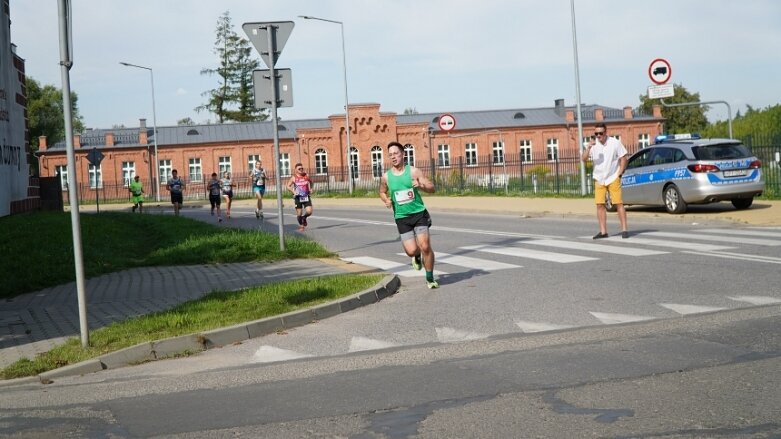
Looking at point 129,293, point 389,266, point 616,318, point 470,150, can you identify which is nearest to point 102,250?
point 129,293

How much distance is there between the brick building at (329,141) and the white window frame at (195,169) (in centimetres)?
8

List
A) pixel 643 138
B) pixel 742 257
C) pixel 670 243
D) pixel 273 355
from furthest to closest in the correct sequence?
1. pixel 643 138
2. pixel 670 243
3. pixel 742 257
4. pixel 273 355

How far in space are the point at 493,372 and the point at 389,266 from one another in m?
7.63

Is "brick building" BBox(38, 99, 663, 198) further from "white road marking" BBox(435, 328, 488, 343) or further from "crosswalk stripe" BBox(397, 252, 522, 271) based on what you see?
"white road marking" BBox(435, 328, 488, 343)

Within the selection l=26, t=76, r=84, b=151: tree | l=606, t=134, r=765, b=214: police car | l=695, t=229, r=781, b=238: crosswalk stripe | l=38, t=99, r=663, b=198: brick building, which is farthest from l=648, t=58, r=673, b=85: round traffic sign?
l=26, t=76, r=84, b=151: tree

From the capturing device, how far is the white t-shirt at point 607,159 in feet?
52.7

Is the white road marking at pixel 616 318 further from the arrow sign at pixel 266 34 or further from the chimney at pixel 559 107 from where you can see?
the chimney at pixel 559 107

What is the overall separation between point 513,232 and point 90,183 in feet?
210

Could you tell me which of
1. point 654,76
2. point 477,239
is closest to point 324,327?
point 477,239

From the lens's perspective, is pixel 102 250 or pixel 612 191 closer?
pixel 612 191

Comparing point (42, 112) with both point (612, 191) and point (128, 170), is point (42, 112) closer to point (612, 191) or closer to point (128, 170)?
point (128, 170)

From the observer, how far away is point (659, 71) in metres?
22.5

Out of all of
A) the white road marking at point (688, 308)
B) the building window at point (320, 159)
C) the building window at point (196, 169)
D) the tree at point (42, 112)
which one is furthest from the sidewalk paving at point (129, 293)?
the tree at point (42, 112)

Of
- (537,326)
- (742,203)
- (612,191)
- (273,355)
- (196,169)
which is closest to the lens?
(273,355)
